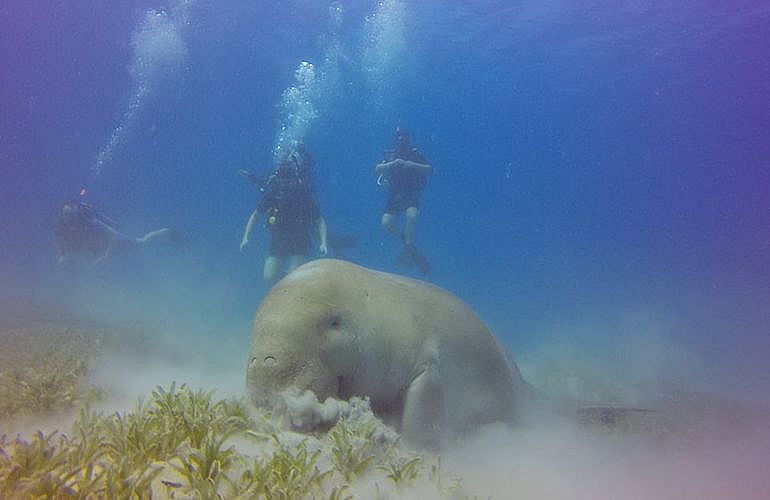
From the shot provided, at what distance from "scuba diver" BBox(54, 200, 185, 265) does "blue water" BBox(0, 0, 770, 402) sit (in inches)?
136

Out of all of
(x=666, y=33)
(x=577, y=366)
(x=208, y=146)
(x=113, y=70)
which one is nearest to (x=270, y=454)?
(x=577, y=366)

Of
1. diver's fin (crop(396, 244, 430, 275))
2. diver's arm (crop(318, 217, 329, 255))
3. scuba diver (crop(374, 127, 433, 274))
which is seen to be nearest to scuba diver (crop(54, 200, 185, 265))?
diver's arm (crop(318, 217, 329, 255))

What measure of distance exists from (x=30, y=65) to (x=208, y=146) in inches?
1616

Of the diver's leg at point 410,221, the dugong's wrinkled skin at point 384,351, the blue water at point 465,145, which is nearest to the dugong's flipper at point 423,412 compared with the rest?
the dugong's wrinkled skin at point 384,351

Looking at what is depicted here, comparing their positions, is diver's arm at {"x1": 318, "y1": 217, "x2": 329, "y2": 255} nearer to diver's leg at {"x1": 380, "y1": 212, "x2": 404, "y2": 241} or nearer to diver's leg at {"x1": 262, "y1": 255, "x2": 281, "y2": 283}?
diver's leg at {"x1": 262, "y1": 255, "x2": 281, "y2": 283}

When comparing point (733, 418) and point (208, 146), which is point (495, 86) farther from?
point (208, 146)

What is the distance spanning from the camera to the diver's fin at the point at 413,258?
17.4m

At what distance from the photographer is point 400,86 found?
70062 millimetres

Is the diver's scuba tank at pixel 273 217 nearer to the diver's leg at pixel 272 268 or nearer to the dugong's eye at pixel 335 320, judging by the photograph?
the diver's leg at pixel 272 268

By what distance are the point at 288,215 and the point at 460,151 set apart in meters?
123

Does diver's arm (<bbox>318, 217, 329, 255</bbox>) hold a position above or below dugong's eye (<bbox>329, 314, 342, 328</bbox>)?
above

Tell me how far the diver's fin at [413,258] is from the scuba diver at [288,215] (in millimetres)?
4978

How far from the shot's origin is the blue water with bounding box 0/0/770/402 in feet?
107

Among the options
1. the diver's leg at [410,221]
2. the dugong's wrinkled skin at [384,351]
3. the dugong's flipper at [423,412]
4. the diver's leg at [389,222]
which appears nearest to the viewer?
the dugong's wrinkled skin at [384,351]
